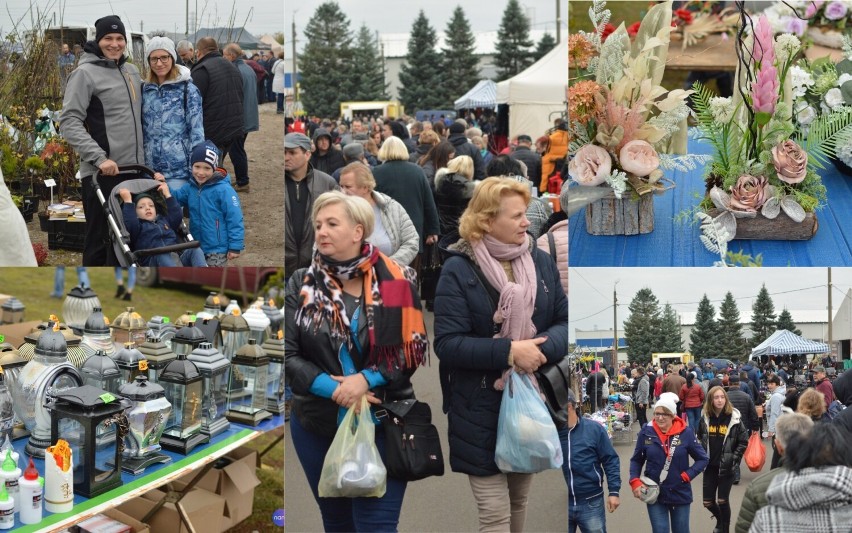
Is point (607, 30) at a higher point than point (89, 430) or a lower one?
higher

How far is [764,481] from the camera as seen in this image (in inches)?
126

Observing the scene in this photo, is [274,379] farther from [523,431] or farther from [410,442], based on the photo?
[523,431]

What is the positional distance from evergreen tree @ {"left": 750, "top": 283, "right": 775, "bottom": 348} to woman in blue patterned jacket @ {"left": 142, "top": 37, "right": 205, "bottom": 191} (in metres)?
2.15

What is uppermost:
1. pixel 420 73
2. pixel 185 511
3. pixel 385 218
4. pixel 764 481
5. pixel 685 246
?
pixel 420 73

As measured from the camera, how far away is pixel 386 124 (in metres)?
3.75

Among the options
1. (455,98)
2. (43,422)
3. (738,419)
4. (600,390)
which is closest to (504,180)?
(455,98)

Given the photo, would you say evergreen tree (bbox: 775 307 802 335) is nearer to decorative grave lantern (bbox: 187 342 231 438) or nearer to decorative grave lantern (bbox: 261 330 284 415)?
decorative grave lantern (bbox: 261 330 284 415)

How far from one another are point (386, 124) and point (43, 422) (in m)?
1.70

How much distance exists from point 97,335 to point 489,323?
1.68m

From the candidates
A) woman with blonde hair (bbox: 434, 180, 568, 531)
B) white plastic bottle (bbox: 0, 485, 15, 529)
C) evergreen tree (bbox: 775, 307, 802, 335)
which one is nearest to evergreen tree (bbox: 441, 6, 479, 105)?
woman with blonde hair (bbox: 434, 180, 568, 531)

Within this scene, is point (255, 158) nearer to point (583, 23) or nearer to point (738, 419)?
point (583, 23)

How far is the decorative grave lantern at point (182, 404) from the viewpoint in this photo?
3.58m

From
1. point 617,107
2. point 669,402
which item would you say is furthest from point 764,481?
point 617,107

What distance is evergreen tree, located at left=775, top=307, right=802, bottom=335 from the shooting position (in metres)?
3.50
